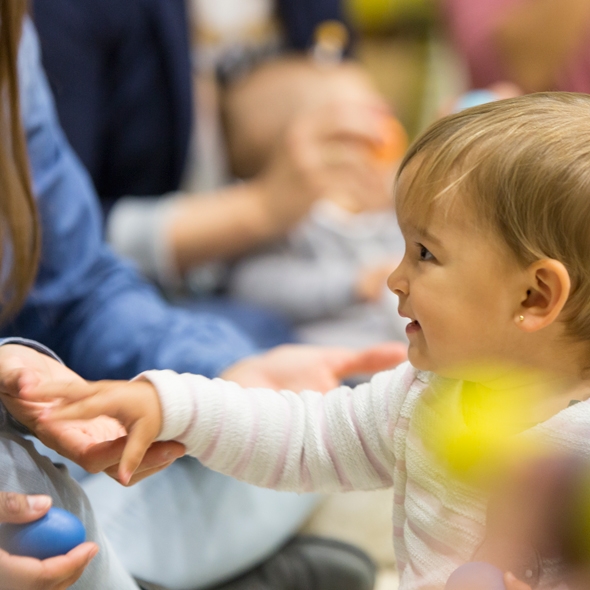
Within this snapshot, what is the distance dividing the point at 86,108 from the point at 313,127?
0.81ft

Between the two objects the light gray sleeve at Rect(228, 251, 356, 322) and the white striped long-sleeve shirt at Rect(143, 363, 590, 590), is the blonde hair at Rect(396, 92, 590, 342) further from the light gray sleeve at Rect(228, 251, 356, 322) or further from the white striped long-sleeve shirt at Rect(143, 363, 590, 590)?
the light gray sleeve at Rect(228, 251, 356, 322)

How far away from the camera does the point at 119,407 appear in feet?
0.99

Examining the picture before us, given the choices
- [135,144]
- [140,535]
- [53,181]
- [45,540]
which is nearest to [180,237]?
[135,144]

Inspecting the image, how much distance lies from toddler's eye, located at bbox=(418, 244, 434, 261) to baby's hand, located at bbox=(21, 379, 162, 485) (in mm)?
113

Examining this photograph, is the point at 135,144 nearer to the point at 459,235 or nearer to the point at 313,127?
the point at 313,127

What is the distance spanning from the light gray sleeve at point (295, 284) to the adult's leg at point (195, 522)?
38 centimetres

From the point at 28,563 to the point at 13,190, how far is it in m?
0.22

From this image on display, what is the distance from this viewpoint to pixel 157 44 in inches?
31.4

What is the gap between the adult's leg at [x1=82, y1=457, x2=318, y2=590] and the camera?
0.40 metres

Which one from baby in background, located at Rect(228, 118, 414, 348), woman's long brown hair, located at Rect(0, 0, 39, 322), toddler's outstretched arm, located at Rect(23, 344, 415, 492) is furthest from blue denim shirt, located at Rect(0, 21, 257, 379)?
baby in background, located at Rect(228, 118, 414, 348)

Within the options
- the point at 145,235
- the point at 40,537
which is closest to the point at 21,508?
the point at 40,537

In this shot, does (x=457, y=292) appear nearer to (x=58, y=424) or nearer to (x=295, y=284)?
(x=58, y=424)

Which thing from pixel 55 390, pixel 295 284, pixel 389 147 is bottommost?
pixel 295 284

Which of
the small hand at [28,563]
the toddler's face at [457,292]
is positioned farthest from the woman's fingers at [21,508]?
the toddler's face at [457,292]
